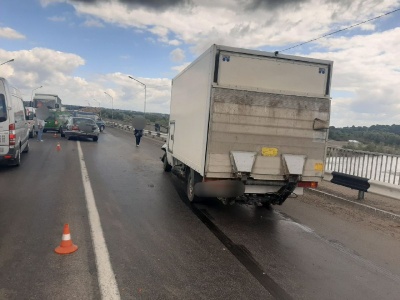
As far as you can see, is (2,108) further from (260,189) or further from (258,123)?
(260,189)

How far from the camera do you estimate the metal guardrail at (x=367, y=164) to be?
9742mm

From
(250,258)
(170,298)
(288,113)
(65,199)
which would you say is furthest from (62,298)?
(288,113)

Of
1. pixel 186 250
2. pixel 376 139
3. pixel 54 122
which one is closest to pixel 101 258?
pixel 186 250

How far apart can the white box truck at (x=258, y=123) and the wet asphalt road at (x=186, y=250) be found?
0.80 metres

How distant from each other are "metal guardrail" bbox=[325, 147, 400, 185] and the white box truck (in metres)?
3.88

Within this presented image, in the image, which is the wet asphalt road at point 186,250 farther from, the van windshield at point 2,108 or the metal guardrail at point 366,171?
the van windshield at point 2,108

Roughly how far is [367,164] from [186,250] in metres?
7.56

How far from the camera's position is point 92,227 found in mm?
5934

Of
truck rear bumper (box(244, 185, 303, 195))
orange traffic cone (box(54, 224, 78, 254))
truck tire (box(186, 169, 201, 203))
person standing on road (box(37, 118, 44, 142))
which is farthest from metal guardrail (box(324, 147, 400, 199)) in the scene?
person standing on road (box(37, 118, 44, 142))

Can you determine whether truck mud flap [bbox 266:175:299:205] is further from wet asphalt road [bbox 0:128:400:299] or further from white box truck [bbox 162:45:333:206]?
wet asphalt road [bbox 0:128:400:299]

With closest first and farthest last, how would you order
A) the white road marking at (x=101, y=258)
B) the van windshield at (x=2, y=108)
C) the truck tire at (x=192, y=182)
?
the white road marking at (x=101, y=258) → the truck tire at (x=192, y=182) → the van windshield at (x=2, y=108)

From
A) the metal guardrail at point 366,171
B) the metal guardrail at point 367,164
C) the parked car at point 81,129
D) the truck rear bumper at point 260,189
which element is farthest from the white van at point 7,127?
the parked car at point 81,129

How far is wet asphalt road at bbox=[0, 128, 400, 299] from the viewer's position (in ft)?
13.3

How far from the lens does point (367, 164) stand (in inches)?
416
